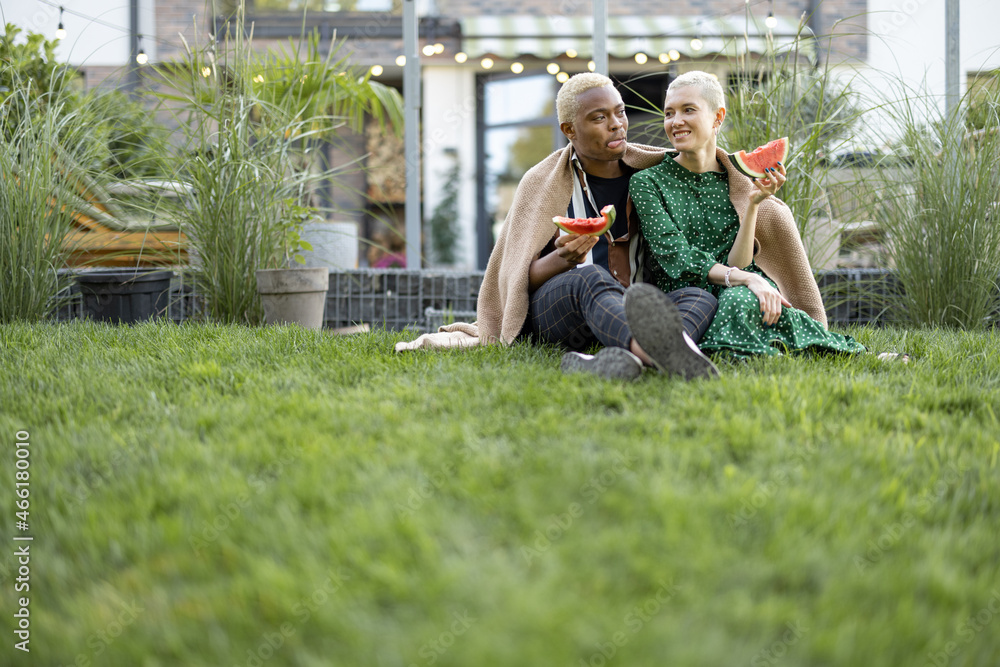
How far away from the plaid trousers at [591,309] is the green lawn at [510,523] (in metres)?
0.33

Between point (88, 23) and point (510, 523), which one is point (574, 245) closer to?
point (510, 523)

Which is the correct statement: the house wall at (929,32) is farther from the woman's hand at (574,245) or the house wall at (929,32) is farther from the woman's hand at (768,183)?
the woman's hand at (574,245)

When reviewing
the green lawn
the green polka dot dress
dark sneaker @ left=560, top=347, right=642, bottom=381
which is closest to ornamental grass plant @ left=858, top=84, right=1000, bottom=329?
the green polka dot dress

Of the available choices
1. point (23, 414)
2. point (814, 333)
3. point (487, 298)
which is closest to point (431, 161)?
point (487, 298)

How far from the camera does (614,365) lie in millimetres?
2229

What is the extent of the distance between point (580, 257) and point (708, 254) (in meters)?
0.49

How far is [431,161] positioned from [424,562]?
879 cm

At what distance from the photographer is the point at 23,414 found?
1946mm

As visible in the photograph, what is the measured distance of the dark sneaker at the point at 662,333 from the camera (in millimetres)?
2117

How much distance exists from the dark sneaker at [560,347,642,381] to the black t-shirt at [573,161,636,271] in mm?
774

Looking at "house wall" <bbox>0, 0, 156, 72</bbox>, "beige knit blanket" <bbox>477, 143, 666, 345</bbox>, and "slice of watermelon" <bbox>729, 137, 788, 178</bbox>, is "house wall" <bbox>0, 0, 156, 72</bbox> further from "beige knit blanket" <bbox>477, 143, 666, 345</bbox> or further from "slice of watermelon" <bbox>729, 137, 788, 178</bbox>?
"slice of watermelon" <bbox>729, 137, 788, 178</bbox>

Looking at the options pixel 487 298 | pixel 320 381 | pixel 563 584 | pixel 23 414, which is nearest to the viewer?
pixel 563 584

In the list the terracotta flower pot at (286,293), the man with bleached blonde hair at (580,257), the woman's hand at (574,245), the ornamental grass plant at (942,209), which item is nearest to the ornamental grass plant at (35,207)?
the terracotta flower pot at (286,293)

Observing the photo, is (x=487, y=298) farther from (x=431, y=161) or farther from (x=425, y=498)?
(x=431, y=161)
